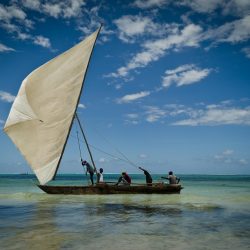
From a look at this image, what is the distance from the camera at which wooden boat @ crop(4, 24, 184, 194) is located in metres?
21.0

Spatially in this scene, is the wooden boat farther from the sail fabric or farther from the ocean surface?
the ocean surface

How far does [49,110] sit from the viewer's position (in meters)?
21.7

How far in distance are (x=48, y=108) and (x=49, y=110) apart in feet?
0.56

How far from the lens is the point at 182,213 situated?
14.4m

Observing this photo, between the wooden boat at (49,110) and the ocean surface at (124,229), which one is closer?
the ocean surface at (124,229)

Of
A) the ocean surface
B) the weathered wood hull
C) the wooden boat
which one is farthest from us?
the weathered wood hull

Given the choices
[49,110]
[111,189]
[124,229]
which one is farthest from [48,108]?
[124,229]

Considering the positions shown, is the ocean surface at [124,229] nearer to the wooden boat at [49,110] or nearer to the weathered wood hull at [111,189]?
the wooden boat at [49,110]

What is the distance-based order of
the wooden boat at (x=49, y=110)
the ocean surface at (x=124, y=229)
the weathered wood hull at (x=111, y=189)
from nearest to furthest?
the ocean surface at (x=124, y=229), the wooden boat at (x=49, y=110), the weathered wood hull at (x=111, y=189)

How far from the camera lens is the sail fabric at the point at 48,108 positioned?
2108 cm

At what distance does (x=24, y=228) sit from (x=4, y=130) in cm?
1220

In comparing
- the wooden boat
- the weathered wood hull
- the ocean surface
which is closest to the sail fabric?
the wooden boat

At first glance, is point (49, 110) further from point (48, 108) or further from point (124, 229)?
point (124, 229)

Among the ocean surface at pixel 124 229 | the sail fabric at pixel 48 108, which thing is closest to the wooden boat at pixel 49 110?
the sail fabric at pixel 48 108
